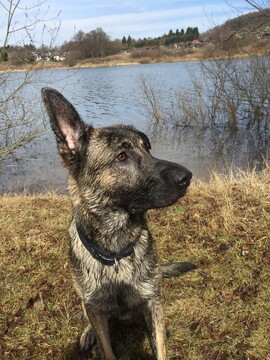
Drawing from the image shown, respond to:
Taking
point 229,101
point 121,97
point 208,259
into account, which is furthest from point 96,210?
point 121,97

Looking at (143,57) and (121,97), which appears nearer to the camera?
(121,97)

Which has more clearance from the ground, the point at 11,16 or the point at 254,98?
the point at 11,16

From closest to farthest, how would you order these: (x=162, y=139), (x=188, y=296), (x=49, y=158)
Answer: (x=188, y=296) < (x=49, y=158) < (x=162, y=139)

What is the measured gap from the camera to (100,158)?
2.89 metres

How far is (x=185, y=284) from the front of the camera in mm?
4199

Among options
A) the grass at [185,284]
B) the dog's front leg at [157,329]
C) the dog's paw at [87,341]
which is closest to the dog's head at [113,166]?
the dog's front leg at [157,329]

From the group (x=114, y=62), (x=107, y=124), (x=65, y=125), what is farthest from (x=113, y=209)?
(x=114, y=62)

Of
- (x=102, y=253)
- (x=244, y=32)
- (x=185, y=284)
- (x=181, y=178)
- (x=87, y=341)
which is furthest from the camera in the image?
(x=244, y=32)

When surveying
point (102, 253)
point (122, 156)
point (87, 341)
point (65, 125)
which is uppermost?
point (65, 125)

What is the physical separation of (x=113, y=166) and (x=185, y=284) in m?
2.05

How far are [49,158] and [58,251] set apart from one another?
913cm

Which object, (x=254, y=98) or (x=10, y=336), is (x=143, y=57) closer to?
(x=254, y=98)

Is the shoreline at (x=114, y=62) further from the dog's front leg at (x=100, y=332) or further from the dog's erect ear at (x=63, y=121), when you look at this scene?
the dog's front leg at (x=100, y=332)

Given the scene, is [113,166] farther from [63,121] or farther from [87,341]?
[87,341]
